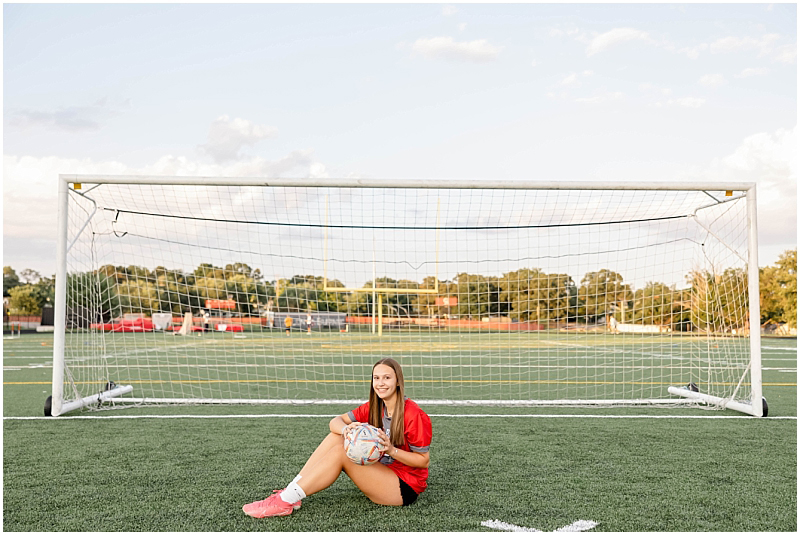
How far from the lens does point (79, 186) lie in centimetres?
784

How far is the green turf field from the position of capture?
380 centimetres

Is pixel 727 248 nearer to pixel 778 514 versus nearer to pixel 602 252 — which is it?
pixel 602 252

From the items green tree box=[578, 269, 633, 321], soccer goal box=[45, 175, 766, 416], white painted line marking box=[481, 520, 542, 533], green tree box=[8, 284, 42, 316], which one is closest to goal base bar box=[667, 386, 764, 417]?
soccer goal box=[45, 175, 766, 416]

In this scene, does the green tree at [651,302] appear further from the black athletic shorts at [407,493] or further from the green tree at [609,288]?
the black athletic shorts at [407,493]

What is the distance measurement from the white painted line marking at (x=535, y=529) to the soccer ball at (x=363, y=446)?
73 cm

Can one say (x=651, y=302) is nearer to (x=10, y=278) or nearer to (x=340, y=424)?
(x=340, y=424)

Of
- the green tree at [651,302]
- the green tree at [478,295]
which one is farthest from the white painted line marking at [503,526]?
the green tree at [478,295]

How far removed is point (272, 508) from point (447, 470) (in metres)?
1.62

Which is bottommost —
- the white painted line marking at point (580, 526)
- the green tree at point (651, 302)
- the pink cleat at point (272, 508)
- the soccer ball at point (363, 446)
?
the white painted line marking at point (580, 526)

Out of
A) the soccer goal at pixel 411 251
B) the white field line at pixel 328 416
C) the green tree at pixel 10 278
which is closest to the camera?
the white field line at pixel 328 416

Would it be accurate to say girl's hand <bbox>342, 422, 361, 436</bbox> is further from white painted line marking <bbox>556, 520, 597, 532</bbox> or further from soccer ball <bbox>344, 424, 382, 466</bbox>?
white painted line marking <bbox>556, 520, 597, 532</bbox>

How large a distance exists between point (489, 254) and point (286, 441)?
22.3ft

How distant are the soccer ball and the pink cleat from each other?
46 centimetres

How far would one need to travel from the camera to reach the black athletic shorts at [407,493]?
12.7 ft
